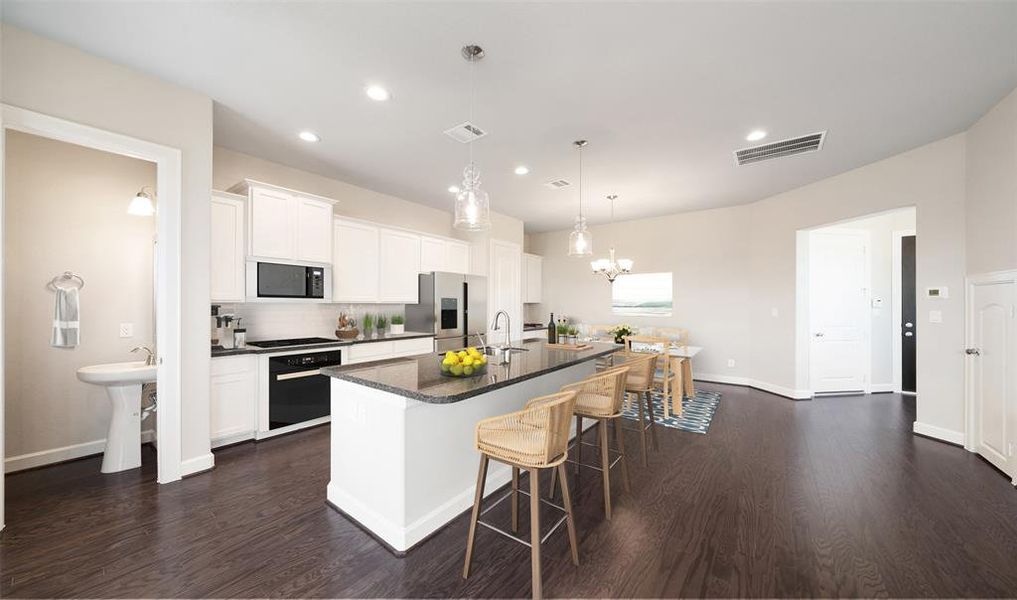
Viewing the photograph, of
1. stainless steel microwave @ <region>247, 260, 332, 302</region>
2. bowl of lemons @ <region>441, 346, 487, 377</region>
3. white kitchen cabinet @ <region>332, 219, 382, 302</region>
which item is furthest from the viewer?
white kitchen cabinet @ <region>332, 219, 382, 302</region>

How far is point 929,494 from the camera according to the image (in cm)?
260

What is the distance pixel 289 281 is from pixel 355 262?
33.0 inches

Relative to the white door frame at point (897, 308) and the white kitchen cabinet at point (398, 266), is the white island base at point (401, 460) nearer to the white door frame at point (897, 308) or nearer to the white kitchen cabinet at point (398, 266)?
the white kitchen cabinet at point (398, 266)

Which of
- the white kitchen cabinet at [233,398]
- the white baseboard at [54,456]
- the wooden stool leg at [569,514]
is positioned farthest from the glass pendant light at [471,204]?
the white baseboard at [54,456]

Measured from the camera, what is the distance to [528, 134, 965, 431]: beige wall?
360cm

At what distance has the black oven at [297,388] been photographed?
139 inches

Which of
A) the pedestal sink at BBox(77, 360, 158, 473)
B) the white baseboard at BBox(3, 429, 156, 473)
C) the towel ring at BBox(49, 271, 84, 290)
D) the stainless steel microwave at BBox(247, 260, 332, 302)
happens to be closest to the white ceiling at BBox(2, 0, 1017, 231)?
the stainless steel microwave at BBox(247, 260, 332, 302)

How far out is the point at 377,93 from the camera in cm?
278

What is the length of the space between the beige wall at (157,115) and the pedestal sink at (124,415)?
1.33ft

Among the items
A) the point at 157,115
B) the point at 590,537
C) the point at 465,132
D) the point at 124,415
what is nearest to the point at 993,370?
the point at 590,537

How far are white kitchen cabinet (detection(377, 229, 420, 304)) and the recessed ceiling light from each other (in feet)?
7.31

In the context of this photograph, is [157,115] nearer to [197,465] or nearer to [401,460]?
[197,465]

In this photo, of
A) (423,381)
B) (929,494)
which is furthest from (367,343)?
(929,494)

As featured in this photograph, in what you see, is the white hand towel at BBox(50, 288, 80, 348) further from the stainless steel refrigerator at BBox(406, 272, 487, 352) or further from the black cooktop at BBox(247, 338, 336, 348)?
the stainless steel refrigerator at BBox(406, 272, 487, 352)
